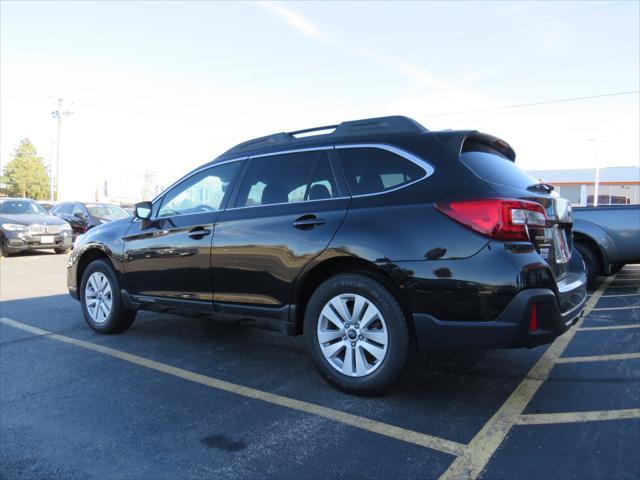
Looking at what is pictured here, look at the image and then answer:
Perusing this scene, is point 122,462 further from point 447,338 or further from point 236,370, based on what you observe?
point 447,338

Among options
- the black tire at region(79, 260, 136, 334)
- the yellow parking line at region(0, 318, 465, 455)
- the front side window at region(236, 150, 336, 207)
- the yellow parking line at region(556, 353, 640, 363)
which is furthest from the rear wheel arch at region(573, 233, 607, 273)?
the black tire at region(79, 260, 136, 334)

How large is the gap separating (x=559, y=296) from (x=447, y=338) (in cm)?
75

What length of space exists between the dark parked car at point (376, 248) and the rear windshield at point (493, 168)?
0.01 metres

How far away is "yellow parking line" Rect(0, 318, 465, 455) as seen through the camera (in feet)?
8.80

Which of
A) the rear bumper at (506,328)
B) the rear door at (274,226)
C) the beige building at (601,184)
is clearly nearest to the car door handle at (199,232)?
the rear door at (274,226)

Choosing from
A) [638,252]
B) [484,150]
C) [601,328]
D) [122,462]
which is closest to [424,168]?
[484,150]

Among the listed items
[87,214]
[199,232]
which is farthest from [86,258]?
[87,214]

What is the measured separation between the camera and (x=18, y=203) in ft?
46.2

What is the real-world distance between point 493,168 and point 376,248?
984 millimetres

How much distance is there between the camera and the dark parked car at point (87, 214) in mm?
15176

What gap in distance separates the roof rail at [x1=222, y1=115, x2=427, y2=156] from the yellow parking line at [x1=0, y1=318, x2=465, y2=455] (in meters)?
1.95

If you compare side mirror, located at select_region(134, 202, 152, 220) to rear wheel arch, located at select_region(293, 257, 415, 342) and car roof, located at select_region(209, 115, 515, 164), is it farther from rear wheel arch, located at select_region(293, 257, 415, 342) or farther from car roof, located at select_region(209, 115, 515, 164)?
rear wheel arch, located at select_region(293, 257, 415, 342)

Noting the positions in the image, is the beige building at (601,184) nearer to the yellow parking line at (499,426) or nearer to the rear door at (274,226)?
the yellow parking line at (499,426)

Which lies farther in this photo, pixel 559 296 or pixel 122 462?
pixel 559 296
